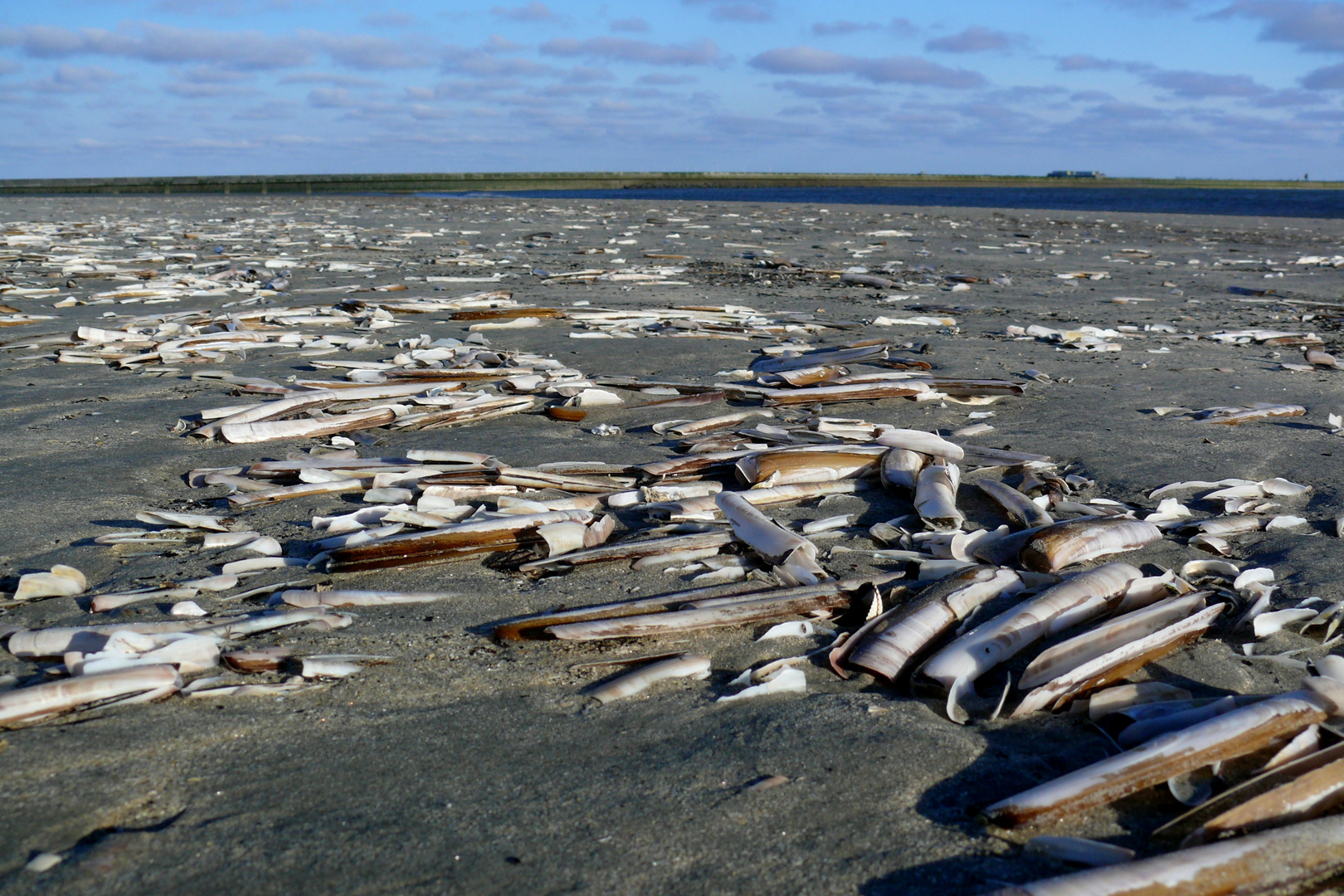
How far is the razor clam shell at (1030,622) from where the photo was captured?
2.09 meters

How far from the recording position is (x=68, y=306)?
26.3 ft

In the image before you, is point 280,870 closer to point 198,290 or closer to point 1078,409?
point 1078,409

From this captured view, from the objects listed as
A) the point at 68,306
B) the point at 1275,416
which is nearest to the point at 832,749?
the point at 1275,416

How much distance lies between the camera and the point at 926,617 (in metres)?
2.27

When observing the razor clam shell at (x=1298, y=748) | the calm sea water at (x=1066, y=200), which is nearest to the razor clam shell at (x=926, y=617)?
the razor clam shell at (x=1298, y=748)

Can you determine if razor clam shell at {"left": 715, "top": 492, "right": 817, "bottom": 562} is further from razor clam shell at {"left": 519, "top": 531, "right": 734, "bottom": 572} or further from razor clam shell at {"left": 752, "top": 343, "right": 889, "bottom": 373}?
razor clam shell at {"left": 752, "top": 343, "right": 889, "bottom": 373}

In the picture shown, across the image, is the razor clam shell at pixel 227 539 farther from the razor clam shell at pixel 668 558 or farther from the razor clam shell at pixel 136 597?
the razor clam shell at pixel 668 558

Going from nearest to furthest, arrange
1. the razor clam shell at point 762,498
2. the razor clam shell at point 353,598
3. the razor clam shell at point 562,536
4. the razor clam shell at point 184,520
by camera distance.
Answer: the razor clam shell at point 353,598, the razor clam shell at point 562,536, the razor clam shell at point 184,520, the razor clam shell at point 762,498

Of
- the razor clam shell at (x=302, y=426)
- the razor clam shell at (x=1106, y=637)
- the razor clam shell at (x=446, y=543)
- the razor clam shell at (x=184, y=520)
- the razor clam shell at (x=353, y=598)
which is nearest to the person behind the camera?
the razor clam shell at (x=1106, y=637)

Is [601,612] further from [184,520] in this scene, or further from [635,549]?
[184,520]

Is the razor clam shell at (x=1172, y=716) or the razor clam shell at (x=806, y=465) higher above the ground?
the razor clam shell at (x=806, y=465)

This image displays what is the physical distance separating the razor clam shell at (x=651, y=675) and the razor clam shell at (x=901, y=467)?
1.41 meters

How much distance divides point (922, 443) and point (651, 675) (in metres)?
2.01

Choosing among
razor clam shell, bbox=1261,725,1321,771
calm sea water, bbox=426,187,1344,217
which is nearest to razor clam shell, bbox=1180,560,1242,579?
razor clam shell, bbox=1261,725,1321,771
